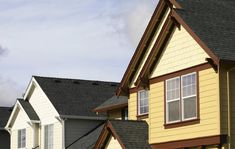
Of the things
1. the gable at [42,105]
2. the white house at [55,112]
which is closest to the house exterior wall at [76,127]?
the white house at [55,112]

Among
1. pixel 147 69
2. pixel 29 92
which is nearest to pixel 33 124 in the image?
pixel 29 92

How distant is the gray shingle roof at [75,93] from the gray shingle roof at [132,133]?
13601 millimetres

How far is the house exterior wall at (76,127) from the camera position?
43188 mm

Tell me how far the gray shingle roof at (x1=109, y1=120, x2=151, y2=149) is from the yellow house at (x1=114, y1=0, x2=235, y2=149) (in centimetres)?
61

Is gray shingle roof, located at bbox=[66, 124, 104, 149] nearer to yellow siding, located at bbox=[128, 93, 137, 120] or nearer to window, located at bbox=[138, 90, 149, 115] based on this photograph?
yellow siding, located at bbox=[128, 93, 137, 120]

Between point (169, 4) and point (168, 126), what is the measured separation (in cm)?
531

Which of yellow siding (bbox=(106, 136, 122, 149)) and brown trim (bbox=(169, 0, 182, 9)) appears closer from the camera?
brown trim (bbox=(169, 0, 182, 9))

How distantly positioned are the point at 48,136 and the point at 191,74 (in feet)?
66.5

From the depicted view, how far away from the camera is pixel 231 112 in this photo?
24766 mm

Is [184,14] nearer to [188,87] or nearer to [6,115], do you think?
[188,87]

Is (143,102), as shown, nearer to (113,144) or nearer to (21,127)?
(113,144)

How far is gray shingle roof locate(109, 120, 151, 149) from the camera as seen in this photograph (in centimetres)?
2867

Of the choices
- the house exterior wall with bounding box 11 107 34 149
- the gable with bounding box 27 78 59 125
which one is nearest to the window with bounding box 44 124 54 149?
the gable with bounding box 27 78 59 125

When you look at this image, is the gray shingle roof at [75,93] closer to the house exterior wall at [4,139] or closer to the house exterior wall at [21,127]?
the house exterior wall at [21,127]
